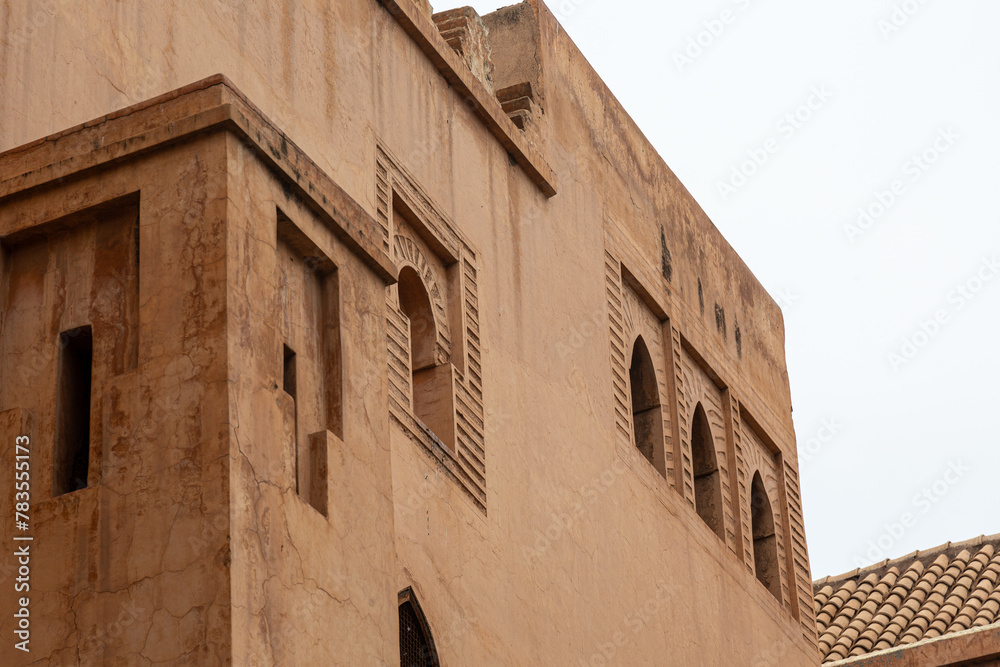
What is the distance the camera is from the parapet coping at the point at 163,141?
4.47 m

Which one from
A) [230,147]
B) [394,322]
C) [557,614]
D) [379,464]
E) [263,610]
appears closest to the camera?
[263,610]

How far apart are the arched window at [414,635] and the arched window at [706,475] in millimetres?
4007

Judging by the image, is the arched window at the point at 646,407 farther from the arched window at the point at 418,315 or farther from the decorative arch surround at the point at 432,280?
the arched window at the point at 418,315

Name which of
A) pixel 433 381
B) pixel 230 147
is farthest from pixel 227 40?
pixel 230 147

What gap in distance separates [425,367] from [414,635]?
4.34 ft

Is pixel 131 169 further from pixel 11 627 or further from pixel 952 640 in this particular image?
pixel 952 640

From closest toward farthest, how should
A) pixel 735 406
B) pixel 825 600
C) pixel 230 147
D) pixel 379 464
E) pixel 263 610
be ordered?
pixel 263 610
pixel 230 147
pixel 379 464
pixel 735 406
pixel 825 600

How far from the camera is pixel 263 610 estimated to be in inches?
161

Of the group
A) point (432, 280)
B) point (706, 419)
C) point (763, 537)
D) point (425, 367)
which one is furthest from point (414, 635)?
point (763, 537)

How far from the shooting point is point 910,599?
1479 centimetres

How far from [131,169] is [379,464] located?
1.04 meters

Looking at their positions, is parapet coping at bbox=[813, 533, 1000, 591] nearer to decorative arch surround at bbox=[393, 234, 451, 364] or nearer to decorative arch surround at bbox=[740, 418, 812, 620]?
decorative arch surround at bbox=[740, 418, 812, 620]

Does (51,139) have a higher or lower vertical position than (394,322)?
lower

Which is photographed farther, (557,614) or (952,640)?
(952,640)
